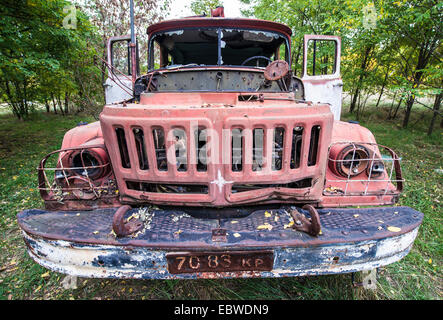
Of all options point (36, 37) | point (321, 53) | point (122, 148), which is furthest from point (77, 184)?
point (321, 53)

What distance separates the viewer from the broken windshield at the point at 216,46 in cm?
318

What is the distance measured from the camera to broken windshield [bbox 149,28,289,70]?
3182 mm

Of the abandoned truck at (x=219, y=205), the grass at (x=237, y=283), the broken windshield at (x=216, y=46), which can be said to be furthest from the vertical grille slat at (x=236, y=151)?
the broken windshield at (x=216, y=46)

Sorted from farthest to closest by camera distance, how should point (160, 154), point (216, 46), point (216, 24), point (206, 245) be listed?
point (216, 46) < point (216, 24) < point (160, 154) < point (206, 245)

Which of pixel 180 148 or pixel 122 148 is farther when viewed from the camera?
pixel 180 148

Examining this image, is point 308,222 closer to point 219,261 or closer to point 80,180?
point 219,261

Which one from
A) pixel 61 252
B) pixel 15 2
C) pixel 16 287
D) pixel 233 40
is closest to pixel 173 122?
pixel 61 252

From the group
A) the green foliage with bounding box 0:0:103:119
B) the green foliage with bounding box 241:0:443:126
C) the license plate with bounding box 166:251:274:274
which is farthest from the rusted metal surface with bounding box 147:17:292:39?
the green foliage with bounding box 0:0:103:119

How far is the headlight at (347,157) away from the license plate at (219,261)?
1.19 meters

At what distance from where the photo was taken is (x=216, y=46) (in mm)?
3295

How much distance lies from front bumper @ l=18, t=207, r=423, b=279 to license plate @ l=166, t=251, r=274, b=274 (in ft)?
0.10

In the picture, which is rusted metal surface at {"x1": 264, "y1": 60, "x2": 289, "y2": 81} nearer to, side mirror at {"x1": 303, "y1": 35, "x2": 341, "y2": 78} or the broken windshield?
the broken windshield

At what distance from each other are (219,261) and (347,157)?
64.4 inches

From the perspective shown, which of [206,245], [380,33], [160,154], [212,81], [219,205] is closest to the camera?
[206,245]
